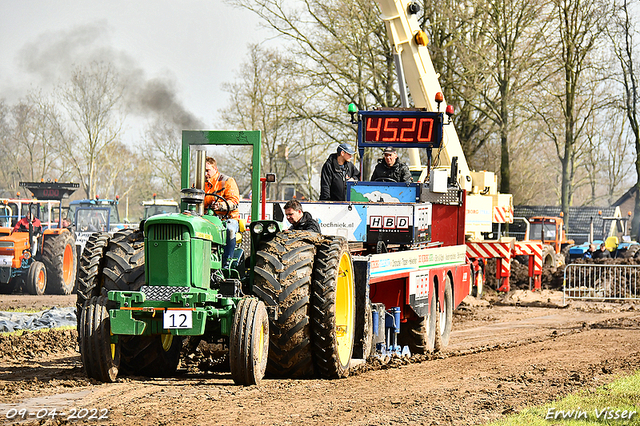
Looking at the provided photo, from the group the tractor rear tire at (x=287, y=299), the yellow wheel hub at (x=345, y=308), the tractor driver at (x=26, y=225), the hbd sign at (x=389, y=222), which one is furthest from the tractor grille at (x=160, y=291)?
the tractor driver at (x=26, y=225)

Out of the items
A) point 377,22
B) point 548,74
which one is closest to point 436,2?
point 377,22

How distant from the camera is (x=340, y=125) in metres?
31.4

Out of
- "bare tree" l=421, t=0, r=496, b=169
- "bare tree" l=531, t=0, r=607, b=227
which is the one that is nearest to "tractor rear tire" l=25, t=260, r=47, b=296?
"bare tree" l=421, t=0, r=496, b=169

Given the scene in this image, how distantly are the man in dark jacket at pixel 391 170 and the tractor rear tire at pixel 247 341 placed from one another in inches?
245

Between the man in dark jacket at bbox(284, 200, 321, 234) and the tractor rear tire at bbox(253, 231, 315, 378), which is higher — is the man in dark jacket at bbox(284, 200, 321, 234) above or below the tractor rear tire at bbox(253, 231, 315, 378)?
above

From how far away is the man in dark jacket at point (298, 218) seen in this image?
9523mm

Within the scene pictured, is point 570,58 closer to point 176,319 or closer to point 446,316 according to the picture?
point 446,316

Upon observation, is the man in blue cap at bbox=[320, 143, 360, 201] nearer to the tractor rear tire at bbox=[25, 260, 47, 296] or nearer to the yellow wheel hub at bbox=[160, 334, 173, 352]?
the yellow wheel hub at bbox=[160, 334, 173, 352]

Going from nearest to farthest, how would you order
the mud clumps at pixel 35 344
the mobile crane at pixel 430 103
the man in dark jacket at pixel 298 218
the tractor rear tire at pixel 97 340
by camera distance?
the tractor rear tire at pixel 97 340 → the man in dark jacket at pixel 298 218 → the mud clumps at pixel 35 344 → the mobile crane at pixel 430 103

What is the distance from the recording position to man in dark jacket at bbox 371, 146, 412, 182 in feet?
43.4

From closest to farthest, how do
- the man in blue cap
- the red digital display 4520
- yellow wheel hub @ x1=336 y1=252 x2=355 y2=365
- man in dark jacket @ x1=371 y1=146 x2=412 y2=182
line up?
yellow wheel hub @ x1=336 y1=252 x2=355 y2=365 → the man in blue cap → man in dark jacket @ x1=371 y1=146 x2=412 y2=182 → the red digital display 4520

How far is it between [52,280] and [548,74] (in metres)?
18.1

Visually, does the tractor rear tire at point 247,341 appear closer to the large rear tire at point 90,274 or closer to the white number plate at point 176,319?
the white number plate at point 176,319

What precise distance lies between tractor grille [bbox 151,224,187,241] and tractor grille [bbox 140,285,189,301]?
0.41 meters
